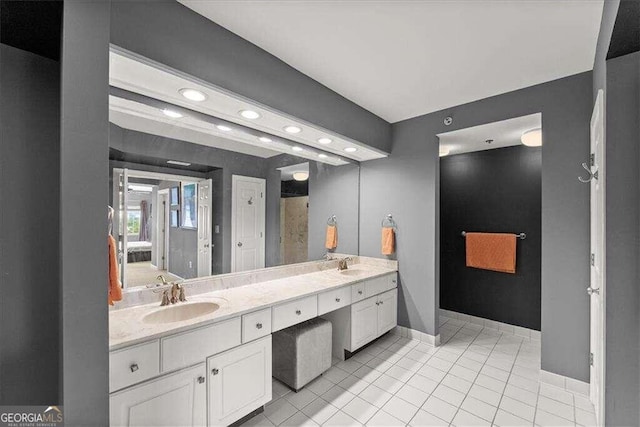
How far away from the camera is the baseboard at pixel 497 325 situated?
10.1 ft

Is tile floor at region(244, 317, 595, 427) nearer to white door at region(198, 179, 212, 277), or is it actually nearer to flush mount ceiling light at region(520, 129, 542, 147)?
white door at region(198, 179, 212, 277)

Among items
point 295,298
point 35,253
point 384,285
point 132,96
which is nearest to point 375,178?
point 384,285

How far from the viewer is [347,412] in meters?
1.86

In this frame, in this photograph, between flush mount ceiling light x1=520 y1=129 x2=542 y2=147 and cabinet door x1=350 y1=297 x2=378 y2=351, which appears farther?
cabinet door x1=350 y1=297 x2=378 y2=351

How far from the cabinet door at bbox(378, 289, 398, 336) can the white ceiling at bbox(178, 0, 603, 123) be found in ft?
6.92

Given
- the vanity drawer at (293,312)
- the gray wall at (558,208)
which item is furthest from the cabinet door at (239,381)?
the gray wall at (558,208)

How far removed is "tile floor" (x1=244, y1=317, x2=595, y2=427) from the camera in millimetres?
1807

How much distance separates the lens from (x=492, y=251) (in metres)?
3.31

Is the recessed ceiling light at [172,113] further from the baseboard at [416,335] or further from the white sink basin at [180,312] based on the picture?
the baseboard at [416,335]

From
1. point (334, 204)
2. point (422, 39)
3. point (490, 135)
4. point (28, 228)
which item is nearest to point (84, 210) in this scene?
point (28, 228)

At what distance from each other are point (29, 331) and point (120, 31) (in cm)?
139

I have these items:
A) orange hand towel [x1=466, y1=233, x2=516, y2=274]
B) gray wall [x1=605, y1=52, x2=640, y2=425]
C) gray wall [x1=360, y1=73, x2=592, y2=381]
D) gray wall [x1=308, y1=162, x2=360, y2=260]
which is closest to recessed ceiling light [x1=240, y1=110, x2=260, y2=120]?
→ gray wall [x1=308, y1=162, x2=360, y2=260]

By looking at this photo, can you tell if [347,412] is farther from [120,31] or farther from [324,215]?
[120,31]

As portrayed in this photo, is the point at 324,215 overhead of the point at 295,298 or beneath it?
overhead
